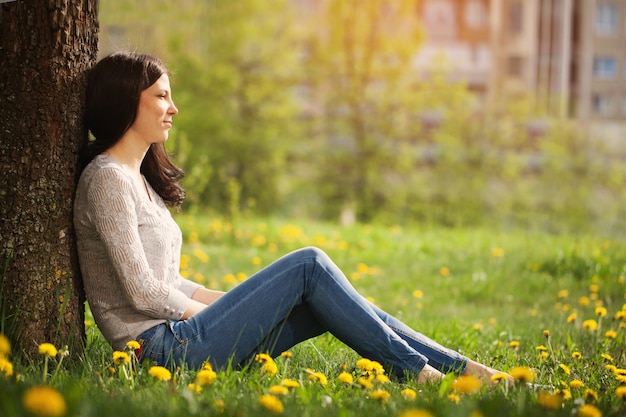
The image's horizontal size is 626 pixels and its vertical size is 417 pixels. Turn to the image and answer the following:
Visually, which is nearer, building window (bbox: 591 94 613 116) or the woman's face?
the woman's face

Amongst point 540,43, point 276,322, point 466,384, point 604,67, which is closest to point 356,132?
point 540,43

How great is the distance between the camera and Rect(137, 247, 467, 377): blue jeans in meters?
2.36

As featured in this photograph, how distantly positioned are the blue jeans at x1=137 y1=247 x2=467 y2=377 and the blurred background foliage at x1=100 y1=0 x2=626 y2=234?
23.1 ft

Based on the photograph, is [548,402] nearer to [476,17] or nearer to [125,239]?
[125,239]

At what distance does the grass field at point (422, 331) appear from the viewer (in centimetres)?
185

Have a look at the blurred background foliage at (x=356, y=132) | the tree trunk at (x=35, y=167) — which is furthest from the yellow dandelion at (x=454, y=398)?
the blurred background foliage at (x=356, y=132)

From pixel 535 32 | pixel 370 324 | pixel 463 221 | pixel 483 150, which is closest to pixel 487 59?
pixel 535 32

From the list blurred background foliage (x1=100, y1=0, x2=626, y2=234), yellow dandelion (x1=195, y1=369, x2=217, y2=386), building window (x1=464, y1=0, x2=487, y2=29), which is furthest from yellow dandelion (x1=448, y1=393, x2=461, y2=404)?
building window (x1=464, y1=0, x2=487, y2=29)

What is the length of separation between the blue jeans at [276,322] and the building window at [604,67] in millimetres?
10017

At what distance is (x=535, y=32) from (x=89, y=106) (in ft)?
32.7

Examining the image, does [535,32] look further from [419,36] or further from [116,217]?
[116,217]

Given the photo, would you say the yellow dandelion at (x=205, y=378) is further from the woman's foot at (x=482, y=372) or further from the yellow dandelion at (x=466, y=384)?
the woman's foot at (x=482, y=372)

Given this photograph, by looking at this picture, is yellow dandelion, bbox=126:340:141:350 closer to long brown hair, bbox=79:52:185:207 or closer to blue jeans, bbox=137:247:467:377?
blue jeans, bbox=137:247:467:377

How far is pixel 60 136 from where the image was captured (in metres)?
2.37
